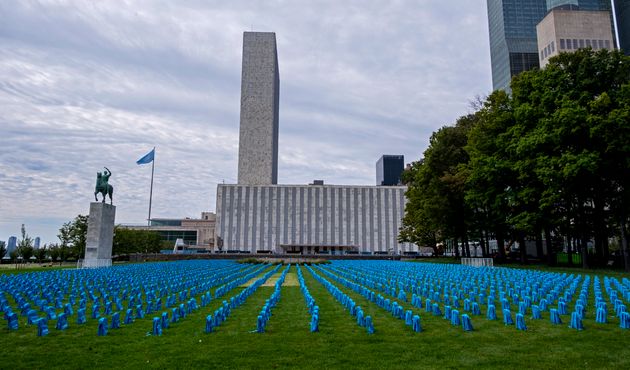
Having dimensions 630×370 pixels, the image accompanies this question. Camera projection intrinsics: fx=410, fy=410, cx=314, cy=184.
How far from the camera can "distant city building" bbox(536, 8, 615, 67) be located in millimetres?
90812

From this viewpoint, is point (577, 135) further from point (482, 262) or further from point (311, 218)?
point (311, 218)

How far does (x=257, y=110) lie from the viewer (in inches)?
4685

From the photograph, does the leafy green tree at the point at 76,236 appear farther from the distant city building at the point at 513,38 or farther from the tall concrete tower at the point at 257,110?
the distant city building at the point at 513,38

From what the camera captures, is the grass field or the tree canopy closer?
the grass field

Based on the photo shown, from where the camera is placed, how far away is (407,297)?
50.9 feet

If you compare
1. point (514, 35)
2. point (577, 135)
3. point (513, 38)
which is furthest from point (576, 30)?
point (577, 135)

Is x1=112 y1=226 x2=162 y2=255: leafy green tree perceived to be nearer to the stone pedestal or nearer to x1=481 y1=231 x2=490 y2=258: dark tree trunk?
the stone pedestal

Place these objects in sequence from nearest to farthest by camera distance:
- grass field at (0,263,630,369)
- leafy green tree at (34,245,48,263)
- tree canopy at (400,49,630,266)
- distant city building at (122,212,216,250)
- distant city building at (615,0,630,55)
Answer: grass field at (0,263,630,369)
tree canopy at (400,49,630,266)
leafy green tree at (34,245,48,263)
distant city building at (615,0,630,55)
distant city building at (122,212,216,250)

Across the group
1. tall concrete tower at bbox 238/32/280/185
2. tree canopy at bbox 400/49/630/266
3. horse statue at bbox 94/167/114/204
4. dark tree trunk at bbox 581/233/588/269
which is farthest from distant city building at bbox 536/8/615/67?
horse statue at bbox 94/167/114/204

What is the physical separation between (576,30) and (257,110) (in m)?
80.9

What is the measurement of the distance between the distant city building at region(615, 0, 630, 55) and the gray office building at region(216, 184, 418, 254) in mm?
71662

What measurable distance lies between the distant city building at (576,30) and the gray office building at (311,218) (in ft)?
162

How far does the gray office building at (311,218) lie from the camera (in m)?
109

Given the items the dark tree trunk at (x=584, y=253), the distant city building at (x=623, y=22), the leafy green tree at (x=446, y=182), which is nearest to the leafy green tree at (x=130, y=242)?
the leafy green tree at (x=446, y=182)
